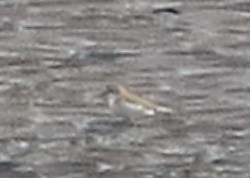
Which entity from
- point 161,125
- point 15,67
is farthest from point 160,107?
point 15,67

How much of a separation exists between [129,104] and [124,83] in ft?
0.06

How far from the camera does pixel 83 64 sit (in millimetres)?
694

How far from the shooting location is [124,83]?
0.70 m

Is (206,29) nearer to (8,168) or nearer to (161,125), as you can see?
(161,125)

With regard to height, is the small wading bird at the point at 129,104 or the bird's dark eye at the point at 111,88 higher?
the bird's dark eye at the point at 111,88

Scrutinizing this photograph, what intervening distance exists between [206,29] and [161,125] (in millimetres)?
85

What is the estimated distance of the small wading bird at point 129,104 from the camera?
27.5 inches

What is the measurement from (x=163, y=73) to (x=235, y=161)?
0.09 metres

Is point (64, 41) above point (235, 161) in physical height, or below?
above

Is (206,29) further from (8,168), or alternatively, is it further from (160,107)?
(8,168)

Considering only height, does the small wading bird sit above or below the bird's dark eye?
below

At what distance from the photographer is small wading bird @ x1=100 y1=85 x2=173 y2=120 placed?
70 centimetres

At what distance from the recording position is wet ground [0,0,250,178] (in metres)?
0.69

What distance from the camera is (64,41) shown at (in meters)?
0.69
